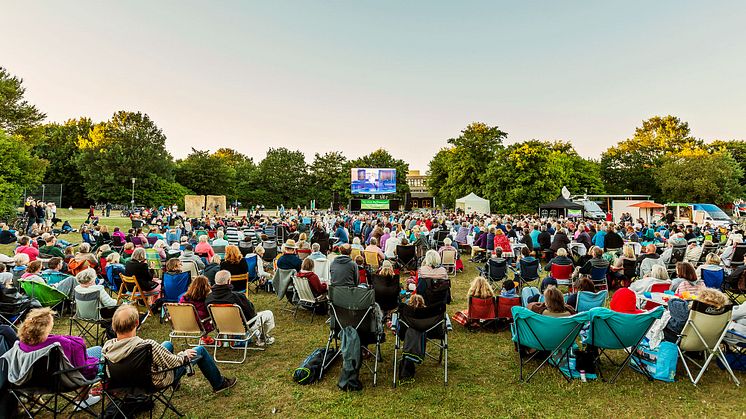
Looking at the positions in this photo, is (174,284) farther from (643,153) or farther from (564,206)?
(643,153)

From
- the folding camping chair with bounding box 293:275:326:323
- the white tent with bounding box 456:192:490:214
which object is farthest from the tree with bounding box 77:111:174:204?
the folding camping chair with bounding box 293:275:326:323

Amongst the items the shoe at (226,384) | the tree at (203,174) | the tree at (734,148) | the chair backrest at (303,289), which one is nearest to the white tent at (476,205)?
the chair backrest at (303,289)

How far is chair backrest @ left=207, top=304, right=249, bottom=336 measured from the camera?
4.28m

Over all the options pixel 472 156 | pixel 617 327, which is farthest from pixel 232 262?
pixel 472 156

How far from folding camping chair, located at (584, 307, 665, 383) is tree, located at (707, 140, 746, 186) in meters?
51.8

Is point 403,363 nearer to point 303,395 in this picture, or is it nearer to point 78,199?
point 303,395

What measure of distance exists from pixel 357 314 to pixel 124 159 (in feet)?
138

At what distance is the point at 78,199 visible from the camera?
4028cm

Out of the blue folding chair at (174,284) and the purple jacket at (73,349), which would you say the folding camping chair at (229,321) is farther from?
the blue folding chair at (174,284)

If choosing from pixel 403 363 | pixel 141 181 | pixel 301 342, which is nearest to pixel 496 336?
pixel 403 363

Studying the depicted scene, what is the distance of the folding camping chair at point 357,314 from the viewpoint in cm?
401

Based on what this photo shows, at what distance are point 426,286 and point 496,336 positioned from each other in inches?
46.7

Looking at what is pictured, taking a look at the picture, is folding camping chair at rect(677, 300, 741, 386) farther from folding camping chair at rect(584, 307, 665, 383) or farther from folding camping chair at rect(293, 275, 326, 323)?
folding camping chair at rect(293, 275, 326, 323)

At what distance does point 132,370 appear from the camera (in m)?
2.86
